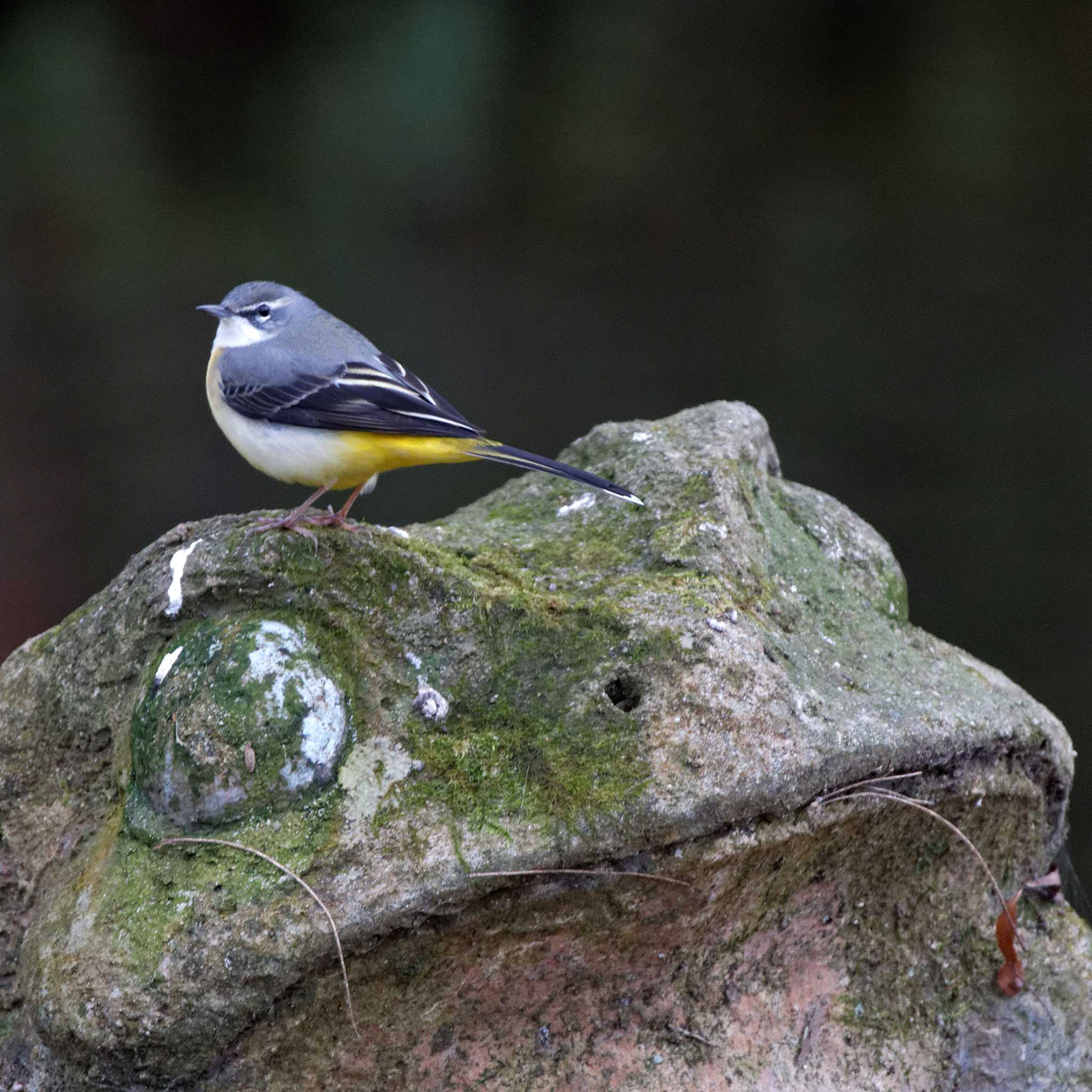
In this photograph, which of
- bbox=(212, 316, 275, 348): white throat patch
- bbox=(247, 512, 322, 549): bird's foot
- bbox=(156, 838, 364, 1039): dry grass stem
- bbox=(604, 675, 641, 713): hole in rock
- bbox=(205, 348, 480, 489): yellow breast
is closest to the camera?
bbox=(156, 838, 364, 1039): dry grass stem

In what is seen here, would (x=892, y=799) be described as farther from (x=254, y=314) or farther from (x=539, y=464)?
(x=254, y=314)

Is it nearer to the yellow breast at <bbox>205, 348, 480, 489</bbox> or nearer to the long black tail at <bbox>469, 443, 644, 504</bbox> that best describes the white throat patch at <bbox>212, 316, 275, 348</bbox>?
the yellow breast at <bbox>205, 348, 480, 489</bbox>

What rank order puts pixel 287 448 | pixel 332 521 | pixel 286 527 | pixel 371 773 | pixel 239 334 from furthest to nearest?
1. pixel 239 334
2. pixel 287 448
3. pixel 332 521
4. pixel 286 527
5. pixel 371 773

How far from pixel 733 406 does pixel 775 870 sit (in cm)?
144

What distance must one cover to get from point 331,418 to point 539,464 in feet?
1.64

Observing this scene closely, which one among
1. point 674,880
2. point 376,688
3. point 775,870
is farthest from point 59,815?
point 775,870

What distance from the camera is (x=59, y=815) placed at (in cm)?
246

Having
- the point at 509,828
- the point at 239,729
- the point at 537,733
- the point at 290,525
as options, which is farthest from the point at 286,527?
the point at 509,828

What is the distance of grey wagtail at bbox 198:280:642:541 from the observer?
8.35 feet

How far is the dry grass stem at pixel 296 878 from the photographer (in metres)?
2.01

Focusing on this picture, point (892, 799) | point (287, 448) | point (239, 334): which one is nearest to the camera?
Answer: point (892, 799)

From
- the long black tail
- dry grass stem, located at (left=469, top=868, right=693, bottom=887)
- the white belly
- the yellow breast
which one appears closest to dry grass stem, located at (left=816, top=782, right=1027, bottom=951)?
dry grass stem, located at (left=469, top=868, right=693, bottom=887)

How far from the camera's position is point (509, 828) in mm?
2111

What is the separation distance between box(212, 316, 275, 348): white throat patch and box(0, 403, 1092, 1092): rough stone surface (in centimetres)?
63
